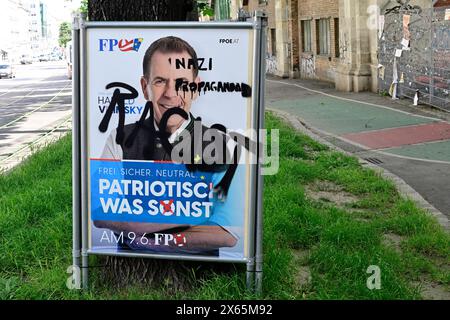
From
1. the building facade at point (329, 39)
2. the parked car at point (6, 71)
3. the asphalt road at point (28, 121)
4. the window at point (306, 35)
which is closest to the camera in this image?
the asphalt road at point (28, 121)

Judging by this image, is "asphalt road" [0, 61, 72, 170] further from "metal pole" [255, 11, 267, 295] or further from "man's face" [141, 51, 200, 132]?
"metal pole" [255, 11, 267, 295]

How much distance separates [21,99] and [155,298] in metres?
30.7

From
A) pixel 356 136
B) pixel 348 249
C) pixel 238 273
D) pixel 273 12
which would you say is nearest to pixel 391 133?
pixel 356 136

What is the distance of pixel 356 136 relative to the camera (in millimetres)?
12734

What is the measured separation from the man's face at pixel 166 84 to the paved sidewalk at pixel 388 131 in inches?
153

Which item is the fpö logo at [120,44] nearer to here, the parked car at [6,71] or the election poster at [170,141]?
the election poster at [170,141]

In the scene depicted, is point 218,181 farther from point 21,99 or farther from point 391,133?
point 21,99

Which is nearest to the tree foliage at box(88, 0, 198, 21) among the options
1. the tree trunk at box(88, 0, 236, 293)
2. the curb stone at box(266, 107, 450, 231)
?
the tree trunk at box(88, 0, 236, 293)

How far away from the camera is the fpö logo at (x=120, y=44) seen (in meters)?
4.26

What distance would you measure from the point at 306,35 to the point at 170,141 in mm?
26871

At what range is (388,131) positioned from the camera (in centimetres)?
1310

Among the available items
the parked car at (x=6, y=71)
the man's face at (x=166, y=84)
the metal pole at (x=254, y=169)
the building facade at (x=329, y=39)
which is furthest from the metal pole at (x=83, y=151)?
the parked car at (x=6, y=71)

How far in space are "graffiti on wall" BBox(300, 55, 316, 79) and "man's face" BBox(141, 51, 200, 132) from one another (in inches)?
979

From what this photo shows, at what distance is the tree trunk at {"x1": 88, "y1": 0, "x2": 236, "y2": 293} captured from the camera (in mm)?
4684
